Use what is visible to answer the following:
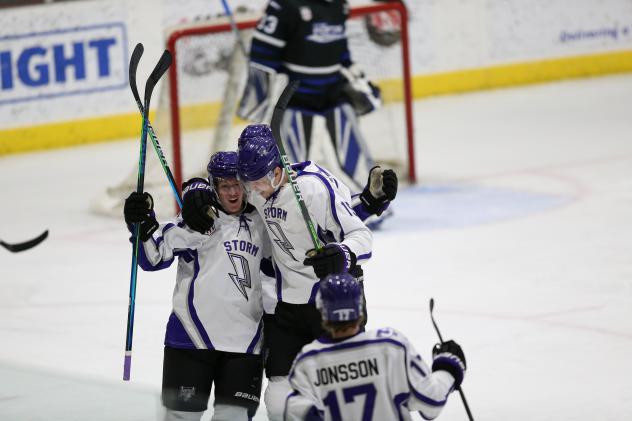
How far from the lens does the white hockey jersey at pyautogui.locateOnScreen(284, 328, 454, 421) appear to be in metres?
2.75

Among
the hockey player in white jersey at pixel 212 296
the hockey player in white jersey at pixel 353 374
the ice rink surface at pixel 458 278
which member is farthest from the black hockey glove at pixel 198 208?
the hockey player in white jersey at pixel 353 374

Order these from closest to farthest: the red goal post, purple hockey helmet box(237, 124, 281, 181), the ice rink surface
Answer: purple hockey helmet box(237, 124, 281, 181) < the ice rink surface < the red goal post

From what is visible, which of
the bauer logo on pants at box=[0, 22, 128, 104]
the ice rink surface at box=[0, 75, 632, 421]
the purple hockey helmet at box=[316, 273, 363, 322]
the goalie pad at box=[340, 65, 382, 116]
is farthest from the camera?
the bauer logo on pants at box=[0, 22, 128, 104]

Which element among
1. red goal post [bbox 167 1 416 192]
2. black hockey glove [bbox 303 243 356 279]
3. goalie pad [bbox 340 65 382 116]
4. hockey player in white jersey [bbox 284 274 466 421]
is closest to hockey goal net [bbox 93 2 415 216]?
red goal post [bbox 167 1 416 192]

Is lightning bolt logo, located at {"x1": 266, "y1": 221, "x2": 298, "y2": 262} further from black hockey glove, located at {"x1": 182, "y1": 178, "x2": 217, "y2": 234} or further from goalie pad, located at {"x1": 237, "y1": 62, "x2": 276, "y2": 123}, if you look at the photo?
goalie pad, located at {"x1": 237, "y1": 62, "x2": 276, "y2": 123}

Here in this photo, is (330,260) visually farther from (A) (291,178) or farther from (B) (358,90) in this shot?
(B) (358,90)

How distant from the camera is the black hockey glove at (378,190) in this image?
3633 millimetres

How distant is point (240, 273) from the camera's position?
350 centimetres

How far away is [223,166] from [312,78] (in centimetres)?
359

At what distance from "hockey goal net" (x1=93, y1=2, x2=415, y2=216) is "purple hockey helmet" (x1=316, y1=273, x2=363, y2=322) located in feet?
14.3

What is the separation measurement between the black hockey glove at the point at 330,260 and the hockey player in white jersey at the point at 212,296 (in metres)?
0.32

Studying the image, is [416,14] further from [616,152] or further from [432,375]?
[432,375]

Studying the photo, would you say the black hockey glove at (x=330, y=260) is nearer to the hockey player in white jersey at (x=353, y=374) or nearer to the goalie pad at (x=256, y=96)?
the hockey player in white jersey at (x=353, y=374)

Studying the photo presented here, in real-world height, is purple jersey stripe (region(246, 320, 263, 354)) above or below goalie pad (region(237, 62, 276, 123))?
below
